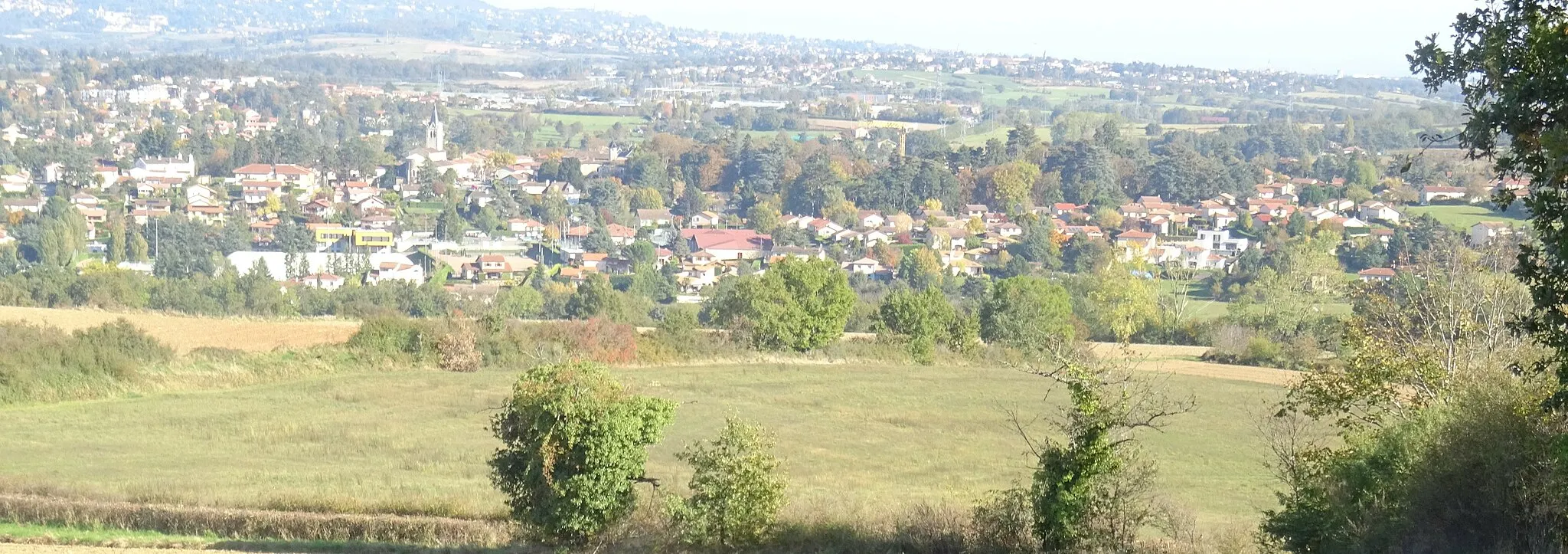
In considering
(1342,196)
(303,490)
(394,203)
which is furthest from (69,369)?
(1342,196)

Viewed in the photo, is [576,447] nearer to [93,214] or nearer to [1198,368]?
[1198,368]

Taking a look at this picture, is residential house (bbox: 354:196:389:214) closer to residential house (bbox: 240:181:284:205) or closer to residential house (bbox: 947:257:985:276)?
residential house (bbox: 240:181:284:205)

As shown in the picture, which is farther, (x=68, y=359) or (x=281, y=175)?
(x=281, y=175)

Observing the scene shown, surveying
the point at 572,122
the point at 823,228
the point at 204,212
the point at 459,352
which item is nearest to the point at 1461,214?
the point at 823,228

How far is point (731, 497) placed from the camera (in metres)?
11.8

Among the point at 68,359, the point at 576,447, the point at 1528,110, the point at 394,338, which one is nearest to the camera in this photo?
the point at 1528,110

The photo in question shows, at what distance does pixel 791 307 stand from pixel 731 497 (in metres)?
19.6

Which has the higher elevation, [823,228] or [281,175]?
[823,228]

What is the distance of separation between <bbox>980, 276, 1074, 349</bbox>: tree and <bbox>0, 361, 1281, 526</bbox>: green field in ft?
27.4

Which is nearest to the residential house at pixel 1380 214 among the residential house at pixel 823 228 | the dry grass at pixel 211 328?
the residential house at pixel 823 228

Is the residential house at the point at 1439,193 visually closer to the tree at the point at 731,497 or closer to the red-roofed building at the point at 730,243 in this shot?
the red-roofed building at the point at 730,243

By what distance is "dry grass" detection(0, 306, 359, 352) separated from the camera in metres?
27.2

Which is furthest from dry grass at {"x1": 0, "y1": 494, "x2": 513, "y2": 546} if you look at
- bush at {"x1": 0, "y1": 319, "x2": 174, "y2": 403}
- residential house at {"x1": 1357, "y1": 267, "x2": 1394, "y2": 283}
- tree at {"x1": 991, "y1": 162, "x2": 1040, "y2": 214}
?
tree at {"x1": 991, "y1": 162, "x2": 1040, "y2": 214}

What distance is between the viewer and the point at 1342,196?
80062 millimetres
